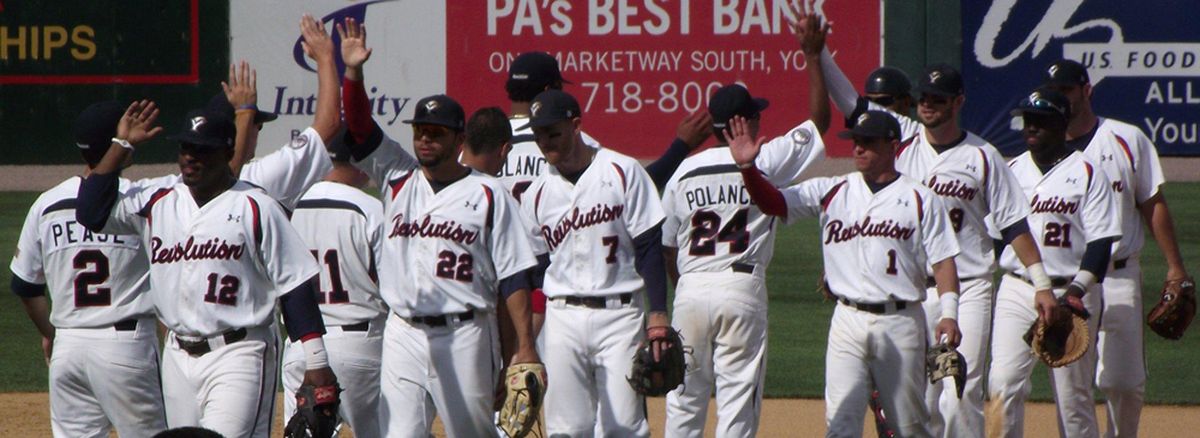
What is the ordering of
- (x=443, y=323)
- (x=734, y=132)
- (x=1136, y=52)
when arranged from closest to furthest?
(x=443, y=323) < (x=734, y=132) < (x=1136, y=52)

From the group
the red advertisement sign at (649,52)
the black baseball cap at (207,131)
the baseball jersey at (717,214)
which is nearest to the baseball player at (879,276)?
the baseball jersey at (717,214)

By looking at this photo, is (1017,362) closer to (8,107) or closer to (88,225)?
(88,225)

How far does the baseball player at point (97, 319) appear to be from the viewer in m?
5.70

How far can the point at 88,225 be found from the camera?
532 cm

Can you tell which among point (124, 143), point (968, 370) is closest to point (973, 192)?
point (968, 370)

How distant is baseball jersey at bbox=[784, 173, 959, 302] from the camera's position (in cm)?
605

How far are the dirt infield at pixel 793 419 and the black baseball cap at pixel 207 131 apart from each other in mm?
3158

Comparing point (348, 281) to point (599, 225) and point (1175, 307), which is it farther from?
point (1175, 307)

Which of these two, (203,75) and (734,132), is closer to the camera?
(734,132)

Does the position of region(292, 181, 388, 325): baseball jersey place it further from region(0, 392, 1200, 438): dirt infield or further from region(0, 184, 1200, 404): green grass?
region(0, 184, 1200, 404): green grass

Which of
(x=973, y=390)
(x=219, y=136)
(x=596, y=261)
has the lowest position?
(x=973, y=390)

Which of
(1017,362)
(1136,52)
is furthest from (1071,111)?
(1136,52)

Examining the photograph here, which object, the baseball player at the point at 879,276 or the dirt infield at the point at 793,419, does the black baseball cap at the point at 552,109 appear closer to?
the baseball player at the point at 879,276

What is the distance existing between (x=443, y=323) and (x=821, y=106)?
2074 millimetres
